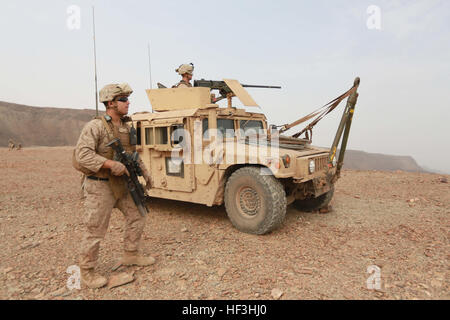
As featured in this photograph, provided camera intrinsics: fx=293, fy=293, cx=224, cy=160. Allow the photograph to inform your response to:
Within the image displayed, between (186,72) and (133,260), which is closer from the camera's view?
(133,260)

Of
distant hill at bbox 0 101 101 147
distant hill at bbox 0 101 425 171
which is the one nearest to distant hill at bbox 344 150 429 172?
distant hill at bbox 0 101 425 171

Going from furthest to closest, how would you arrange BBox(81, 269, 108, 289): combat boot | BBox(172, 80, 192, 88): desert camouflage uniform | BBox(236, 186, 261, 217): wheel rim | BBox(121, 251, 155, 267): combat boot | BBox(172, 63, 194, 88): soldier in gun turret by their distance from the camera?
BBox(172, 63, 194, 88): soldier in gun turret < BBox(172, 80, 192, 88): desert camouflage uniform < BBox(236, 186, 261, 217): wheel rim < BBox(121, 251, 155, 267): combat boot < BBox(81, 269, 108, 289): combat boot

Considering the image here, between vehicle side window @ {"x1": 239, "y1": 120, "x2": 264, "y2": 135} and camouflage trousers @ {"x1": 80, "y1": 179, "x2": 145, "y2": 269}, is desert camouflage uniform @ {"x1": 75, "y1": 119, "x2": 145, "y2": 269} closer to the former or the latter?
camouflage trousers @ {"x1": 80, "y1": 179, "x2": 145, "y2": 269}

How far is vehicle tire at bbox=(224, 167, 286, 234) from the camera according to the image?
11.6 ft

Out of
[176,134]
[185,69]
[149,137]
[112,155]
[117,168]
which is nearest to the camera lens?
[117,168]

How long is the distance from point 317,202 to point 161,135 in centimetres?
268

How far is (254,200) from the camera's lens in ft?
12.3

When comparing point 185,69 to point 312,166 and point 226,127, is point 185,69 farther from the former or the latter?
point 312,166

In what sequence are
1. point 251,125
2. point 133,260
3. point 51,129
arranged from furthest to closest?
point 51,129, point 251,125, point 133,260

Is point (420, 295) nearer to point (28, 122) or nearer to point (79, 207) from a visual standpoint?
point (79, 207)

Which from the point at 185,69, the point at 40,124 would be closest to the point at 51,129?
the point at 40,124

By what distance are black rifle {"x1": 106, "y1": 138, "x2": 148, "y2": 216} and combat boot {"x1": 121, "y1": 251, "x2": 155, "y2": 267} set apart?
428mm

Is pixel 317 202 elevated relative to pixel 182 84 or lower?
lower

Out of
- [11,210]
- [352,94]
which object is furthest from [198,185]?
[11,210]
